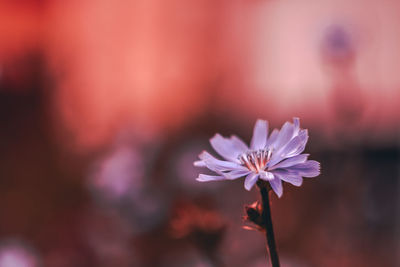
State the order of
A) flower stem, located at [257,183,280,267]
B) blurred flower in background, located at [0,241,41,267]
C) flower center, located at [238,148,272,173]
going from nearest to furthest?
1. flower stem, located at [257,183,280,267]
2. flower center, located at [238,148,272,173]
3. blurred flower in background, located at [0,241,41,267]

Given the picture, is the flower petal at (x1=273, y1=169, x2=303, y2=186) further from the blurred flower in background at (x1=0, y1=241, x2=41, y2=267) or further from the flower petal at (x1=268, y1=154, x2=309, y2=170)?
the blurred flower in background at (x1=0, y1=241, x2=41, y2=267)

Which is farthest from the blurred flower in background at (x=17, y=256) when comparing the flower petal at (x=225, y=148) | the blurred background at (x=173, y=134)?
the flower petal at (x=225, y=148)

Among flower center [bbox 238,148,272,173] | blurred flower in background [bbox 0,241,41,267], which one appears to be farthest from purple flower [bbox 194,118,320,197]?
blurred flower in background [bbox 0,241,41,267]

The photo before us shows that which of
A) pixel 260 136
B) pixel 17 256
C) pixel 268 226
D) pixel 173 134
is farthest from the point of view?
pixel 173 134

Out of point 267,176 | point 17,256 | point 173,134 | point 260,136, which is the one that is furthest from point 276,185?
point 173,134

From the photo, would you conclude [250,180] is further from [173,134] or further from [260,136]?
[173,134]

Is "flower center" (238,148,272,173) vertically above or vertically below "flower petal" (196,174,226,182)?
above

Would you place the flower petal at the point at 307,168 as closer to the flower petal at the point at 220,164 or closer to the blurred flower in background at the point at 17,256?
the flower petal at the point at 220,164
